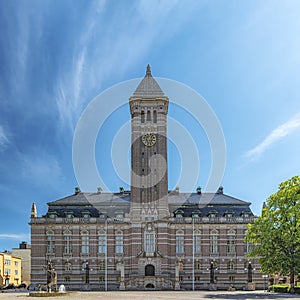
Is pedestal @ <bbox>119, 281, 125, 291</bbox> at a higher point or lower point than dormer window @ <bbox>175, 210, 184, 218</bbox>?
lower

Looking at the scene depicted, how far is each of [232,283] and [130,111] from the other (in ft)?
133

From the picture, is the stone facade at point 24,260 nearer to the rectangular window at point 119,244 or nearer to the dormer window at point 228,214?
the rectangular window at point 119,244

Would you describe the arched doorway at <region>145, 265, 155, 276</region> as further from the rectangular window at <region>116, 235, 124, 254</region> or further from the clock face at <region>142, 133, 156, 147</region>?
the clock face at <region>142, 133, 156, 147</region>

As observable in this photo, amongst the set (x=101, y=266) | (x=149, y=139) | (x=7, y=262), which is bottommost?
(x=7, y=262)

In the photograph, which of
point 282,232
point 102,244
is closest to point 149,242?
point 102,244

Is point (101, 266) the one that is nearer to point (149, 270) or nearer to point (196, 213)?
point (149, 270)

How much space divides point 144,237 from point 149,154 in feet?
54.5

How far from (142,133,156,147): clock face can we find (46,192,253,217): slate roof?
1198 cm

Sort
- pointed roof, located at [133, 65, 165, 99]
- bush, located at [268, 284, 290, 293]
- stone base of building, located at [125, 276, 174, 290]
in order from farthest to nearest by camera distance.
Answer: pointed roof, located at [133, 65, 165, 99] < stone base of building, located at [125, 276, 174, 290] < bush, located at [268, 284, 290, 293]

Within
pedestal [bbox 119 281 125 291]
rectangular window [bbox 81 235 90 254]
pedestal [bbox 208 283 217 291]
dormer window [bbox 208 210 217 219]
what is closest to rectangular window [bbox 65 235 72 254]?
rectangular window [bbox 81 235 90 254]

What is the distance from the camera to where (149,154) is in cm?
9531

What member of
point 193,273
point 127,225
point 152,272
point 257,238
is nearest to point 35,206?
point 127,225

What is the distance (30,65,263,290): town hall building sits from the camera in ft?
295

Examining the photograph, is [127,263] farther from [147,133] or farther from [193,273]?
[147,133]
